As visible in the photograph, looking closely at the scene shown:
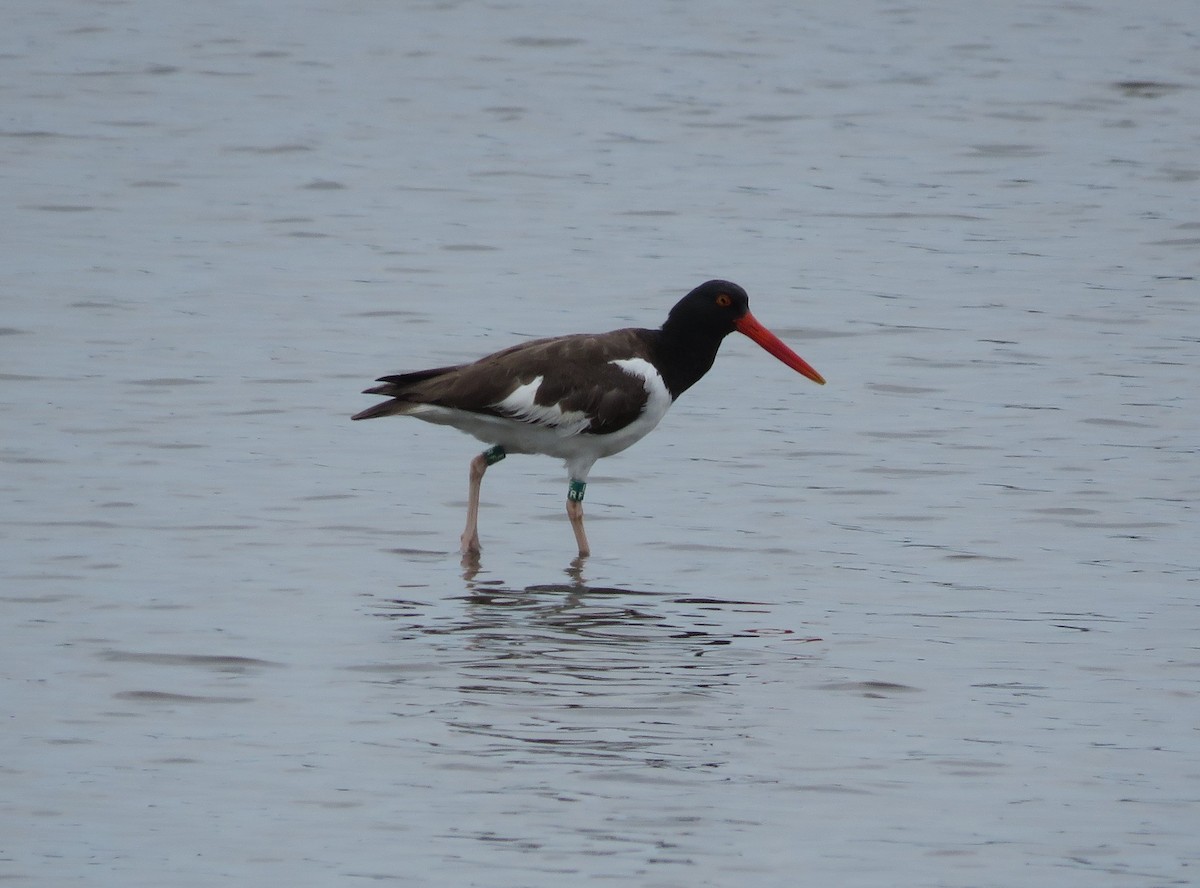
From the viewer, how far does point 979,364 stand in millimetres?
13609

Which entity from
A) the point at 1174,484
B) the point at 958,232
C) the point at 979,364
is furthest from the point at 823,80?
the point at 1174,484

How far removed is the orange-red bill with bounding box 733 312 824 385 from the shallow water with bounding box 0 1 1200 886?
58 centimetres

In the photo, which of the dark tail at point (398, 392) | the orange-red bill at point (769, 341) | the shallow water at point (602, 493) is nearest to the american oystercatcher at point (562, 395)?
the dark tail at point (398, 392)

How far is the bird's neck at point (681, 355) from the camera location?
10.3 m

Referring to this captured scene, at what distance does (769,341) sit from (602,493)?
→ 1.21 m

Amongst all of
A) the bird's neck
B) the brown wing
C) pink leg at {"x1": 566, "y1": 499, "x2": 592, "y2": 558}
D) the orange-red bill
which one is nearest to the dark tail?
the brown wing

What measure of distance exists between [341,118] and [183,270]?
6437 mm

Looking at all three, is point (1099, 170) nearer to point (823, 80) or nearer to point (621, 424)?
point (823, 80)

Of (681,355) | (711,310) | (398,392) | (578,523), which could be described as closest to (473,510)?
(578,523)

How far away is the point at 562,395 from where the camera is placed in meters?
9.80

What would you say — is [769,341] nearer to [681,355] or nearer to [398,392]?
[681,355]

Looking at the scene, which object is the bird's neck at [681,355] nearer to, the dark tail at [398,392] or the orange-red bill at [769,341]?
the orange-red bill at [769,341]

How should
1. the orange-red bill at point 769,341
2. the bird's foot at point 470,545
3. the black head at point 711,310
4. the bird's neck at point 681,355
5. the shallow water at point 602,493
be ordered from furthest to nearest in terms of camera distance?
the orange-red bill at point 769,341
the black head at point 711,310
the bird's neck at point 681,355
the bird's foot at point 470,545
the shallow water at point 602,493

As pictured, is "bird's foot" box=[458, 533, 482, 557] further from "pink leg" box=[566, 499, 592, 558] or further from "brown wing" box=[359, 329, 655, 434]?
"brown wing" box=[359, 329, 655, 434]
